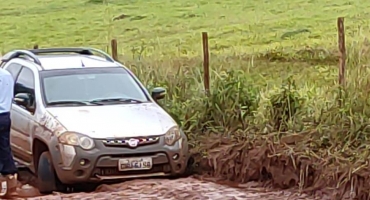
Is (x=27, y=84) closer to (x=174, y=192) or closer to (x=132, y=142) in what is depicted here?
(x=132, y=142)

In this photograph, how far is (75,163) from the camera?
32.6 ft

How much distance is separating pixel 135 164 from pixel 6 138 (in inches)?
59.4

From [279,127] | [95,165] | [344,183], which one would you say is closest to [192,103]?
[279,127]

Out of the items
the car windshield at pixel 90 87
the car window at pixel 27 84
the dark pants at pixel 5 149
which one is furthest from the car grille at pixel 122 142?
the car window at pixel 27 84

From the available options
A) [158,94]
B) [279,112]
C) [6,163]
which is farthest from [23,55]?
[279,112]

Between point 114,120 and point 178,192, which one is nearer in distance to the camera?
point 178,192

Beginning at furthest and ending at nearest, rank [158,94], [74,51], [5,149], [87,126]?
[74,51] → [158,94] → [5,149] → [87,126]

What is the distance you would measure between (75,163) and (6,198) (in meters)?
0.89

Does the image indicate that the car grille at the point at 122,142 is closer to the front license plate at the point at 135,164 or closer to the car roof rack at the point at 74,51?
the front license plate at the point at 135,164

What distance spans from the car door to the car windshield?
0.88 feet

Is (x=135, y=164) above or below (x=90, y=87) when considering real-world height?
below

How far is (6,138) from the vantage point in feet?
33.8

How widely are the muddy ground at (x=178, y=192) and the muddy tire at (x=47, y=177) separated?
142 mm

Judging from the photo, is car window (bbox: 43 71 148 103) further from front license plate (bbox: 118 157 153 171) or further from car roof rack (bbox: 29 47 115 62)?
front license plate (bbox: 118 157 153 171)
